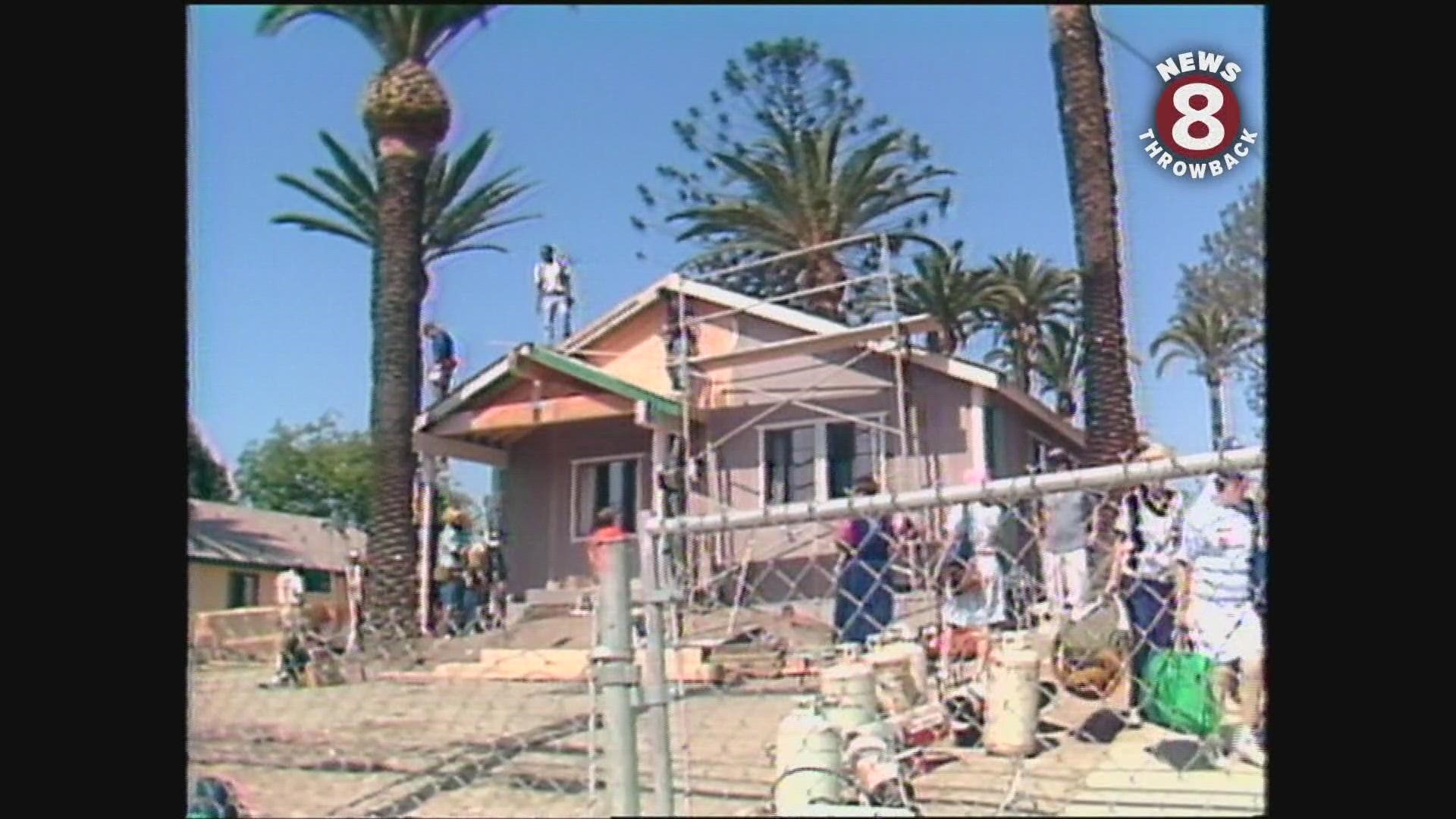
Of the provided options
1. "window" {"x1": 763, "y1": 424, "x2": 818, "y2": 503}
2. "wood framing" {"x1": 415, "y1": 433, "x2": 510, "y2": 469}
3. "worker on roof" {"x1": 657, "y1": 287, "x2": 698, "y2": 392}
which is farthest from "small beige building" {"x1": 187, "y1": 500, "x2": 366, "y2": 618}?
"window" {"x1": 763, "y1": 424, "x2": 818, "y2": 503}

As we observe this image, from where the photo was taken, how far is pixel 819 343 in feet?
19.5

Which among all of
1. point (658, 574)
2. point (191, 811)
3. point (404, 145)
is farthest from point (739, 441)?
point (658, 574)

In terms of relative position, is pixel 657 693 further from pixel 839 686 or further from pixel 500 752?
pixel 500 752

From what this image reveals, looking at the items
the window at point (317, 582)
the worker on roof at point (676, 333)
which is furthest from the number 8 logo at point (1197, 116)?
the window at point (317, 582)

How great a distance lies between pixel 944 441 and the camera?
232 inches

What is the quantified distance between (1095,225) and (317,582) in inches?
129

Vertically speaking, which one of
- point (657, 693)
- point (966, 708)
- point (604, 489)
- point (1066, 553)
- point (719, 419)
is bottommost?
point (966, 708)

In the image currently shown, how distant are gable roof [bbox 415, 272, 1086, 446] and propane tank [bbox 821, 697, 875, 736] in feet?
9.42

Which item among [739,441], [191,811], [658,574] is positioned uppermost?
[739,441]

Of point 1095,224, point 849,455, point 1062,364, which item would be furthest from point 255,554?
point 1062,364
